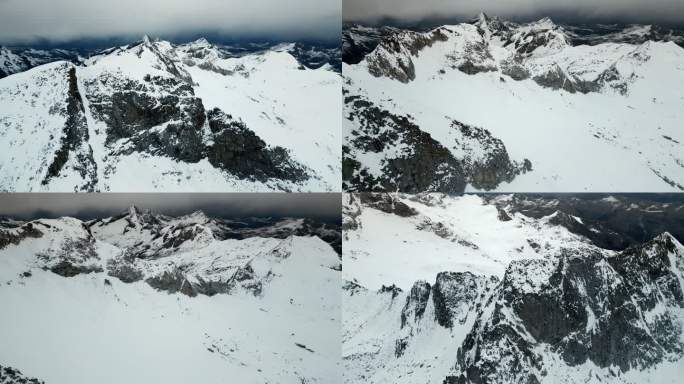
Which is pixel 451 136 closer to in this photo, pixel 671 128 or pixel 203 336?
pixel 671 128

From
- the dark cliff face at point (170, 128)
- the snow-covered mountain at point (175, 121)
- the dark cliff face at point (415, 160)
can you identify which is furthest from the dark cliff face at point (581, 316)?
the dark cliff face at point (170, 128)

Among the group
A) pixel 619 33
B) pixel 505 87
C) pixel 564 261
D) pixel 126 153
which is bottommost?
pixel 564 261

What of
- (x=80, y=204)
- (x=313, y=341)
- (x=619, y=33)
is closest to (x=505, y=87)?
(x=619, y=33)

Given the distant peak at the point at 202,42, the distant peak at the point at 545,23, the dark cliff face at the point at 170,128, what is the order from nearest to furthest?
1. the dark cliff face at the point at 170,128
2. the distant peak at the point at 202,42
3. the distant peak at the point at 545,23

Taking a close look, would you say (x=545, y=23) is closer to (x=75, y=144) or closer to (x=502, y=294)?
(x=502, y=294)

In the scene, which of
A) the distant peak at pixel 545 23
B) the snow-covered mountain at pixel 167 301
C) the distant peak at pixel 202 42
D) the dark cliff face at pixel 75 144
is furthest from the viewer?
the distant peak at pixel 545 23

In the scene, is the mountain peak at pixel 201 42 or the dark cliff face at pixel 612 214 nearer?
the dark cliff face at pixel 612 214

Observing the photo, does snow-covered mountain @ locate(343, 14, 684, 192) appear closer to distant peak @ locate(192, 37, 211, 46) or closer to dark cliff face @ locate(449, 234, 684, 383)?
dark cliff face @ locate(449, 234, 684, 383)

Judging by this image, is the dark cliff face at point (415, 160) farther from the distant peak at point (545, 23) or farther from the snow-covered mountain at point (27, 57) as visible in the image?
the snow-covered mountain at point (27, 57)
